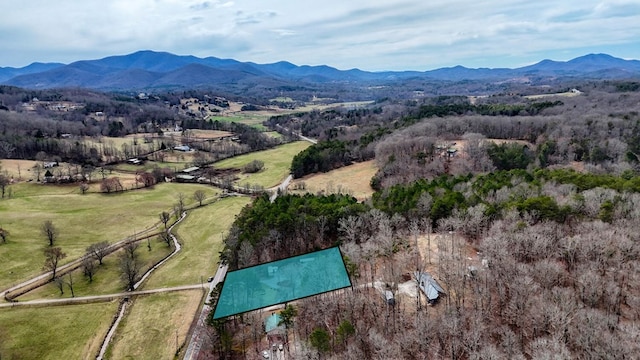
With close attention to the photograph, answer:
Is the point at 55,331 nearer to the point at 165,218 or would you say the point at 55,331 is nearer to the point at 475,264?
the point at 165,218

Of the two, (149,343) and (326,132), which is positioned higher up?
(326,132)

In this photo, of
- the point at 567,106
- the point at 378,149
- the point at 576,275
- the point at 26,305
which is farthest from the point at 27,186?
the point at 567,106

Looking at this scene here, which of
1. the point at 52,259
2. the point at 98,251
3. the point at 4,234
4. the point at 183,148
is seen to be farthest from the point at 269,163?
the point at 52,259

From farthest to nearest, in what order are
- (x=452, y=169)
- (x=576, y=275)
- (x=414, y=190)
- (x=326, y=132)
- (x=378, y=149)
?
(x=326, y=132) < (x=378, y=149) < (x=452, y=169) < (x=414, y=190) < (x=576, y=275)

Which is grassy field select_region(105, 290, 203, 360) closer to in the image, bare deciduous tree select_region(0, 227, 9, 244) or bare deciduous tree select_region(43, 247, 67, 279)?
bare deciduous tree select_region(43, 247, 67, 279)

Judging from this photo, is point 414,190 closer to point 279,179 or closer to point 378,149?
point 378,149

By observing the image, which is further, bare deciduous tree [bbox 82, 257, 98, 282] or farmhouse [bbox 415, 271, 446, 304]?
bare deciduous tree [bbox 82, 257, 98, 282]
